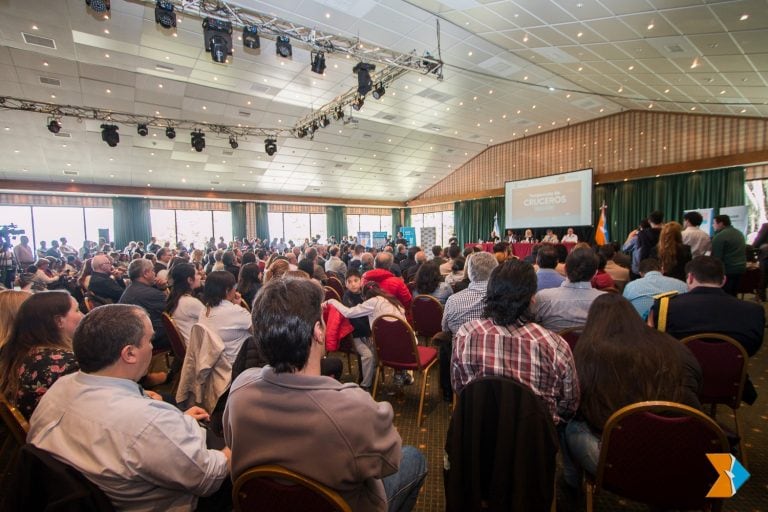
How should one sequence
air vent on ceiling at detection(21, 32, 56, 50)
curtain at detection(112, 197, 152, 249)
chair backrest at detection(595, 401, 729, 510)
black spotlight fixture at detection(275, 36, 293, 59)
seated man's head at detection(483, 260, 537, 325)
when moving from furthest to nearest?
curtain at detection(112, 197, 152, 249) → air vent on ceiling at detection(21, 32, 56, 50) → black spotlight fixture at detection(275, 36, 293, 59) → seated man's head at detection(483, 260, 537, 325) → chair backrest at detection(595, 401, 729, 510)

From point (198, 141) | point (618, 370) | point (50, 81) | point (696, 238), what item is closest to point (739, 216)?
point (696, 238)

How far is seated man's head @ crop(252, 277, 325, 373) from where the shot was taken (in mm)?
1081

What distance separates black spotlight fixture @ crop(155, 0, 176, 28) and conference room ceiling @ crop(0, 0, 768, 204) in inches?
20.2

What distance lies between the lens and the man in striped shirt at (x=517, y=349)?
1459 mm

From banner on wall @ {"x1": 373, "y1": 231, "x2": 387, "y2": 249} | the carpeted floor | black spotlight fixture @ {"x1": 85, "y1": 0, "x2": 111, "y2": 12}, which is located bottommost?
the carpeted floor

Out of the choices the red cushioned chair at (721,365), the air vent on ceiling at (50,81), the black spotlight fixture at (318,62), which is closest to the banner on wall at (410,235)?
the black spotlight fixture at (318,62)

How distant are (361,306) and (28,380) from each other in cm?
206

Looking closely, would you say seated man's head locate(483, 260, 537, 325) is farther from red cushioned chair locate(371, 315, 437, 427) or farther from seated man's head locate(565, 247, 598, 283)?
red cushioned chair locate(371, 315, 437, 427)

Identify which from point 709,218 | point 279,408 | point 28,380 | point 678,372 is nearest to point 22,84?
point 28,380

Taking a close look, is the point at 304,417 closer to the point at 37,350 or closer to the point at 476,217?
the point at 37,350

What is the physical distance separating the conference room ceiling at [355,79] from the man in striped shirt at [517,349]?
5.44 m

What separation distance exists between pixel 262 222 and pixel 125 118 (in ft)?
25.7

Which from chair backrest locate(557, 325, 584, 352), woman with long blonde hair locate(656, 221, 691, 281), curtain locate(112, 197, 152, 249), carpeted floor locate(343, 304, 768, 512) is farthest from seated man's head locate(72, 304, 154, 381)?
curtain locate(112, 197, 152, 249)

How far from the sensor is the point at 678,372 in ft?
4.66
